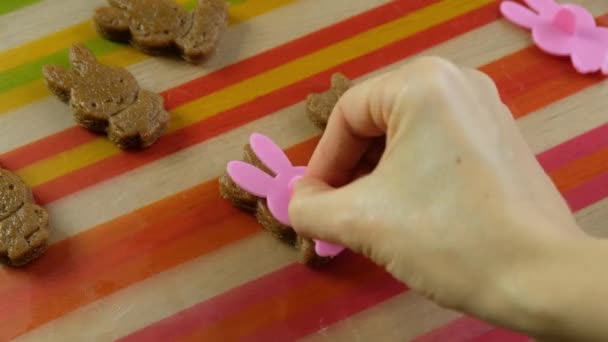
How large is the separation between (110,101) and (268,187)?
0.33 meters

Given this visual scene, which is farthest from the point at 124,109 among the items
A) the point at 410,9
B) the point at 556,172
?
the point at 556,172

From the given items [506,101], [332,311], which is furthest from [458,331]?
[506,101]

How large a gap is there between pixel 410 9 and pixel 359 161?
539 millimetres

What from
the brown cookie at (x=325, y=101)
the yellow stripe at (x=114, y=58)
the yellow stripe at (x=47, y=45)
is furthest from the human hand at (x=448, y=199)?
the yellow stripe at (x=47, y=45)

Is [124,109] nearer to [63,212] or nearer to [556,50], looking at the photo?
[63,212]

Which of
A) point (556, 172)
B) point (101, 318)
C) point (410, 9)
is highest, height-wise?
point (410, 9)

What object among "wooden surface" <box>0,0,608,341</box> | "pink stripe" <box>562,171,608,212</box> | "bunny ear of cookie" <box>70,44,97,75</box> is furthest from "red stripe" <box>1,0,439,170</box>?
"pink stripe" <box>562,171,608,212</box>

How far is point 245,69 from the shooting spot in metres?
1.23

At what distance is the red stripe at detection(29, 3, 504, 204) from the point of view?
1114 mm

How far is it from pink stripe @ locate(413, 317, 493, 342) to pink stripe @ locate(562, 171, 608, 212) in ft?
0.92

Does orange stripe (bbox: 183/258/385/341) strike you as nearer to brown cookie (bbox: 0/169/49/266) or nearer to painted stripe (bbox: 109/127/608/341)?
painted stripe (bbox: 109/127/608/341)

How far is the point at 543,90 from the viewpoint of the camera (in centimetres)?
122

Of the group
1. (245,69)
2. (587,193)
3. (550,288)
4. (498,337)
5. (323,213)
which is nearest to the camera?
(550,288)

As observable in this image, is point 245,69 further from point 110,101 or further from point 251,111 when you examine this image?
point 110,101
